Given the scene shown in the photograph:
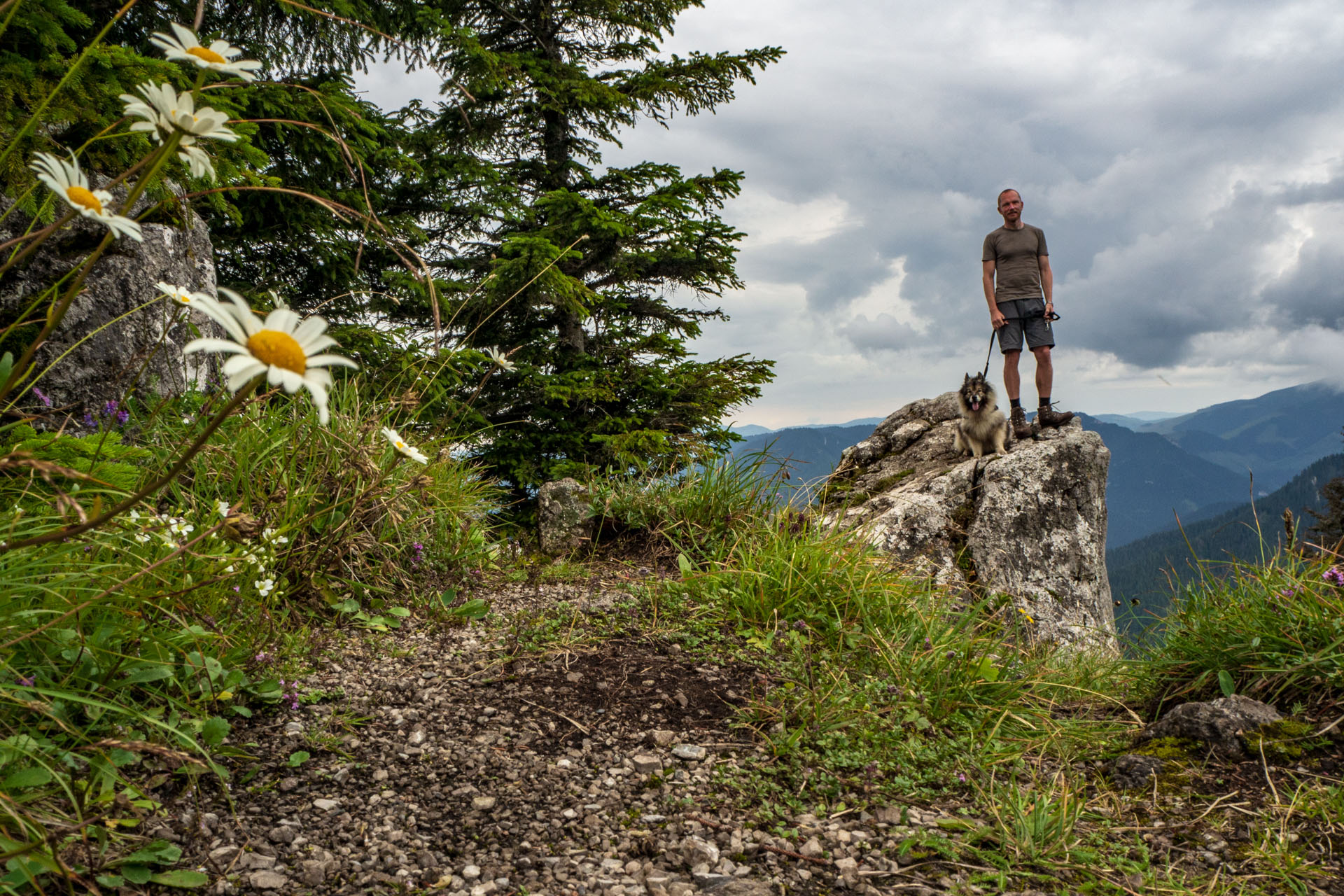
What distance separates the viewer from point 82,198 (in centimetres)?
136

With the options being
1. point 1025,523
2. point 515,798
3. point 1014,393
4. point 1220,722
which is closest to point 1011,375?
point 1014,393

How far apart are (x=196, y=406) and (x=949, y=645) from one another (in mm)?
3998

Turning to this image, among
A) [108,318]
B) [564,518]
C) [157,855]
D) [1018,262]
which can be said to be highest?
[1018,262]

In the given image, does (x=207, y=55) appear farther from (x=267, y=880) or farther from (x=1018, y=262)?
(x=1018, y=262)

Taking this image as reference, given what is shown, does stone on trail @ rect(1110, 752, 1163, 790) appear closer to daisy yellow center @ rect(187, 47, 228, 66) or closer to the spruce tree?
daisy yellow center @ rect(187, 47, 228, 66)

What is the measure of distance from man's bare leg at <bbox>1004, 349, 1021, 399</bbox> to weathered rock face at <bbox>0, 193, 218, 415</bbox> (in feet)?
22.3

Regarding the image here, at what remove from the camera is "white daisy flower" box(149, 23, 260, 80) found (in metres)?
1.37

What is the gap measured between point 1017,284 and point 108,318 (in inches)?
288

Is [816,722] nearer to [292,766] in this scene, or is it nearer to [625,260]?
[292,766]

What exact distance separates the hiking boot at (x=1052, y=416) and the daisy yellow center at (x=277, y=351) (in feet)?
26.1

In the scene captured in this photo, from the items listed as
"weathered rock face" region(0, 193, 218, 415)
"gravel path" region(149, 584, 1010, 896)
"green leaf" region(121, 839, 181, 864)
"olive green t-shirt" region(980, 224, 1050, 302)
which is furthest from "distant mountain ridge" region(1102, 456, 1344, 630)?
"weathered rock face" region(0, 193, 218, 415)

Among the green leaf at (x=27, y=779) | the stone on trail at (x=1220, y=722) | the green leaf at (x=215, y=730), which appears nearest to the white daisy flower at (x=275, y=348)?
the green leaf at (x=27, y=779)

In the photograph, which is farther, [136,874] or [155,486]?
[136,874]

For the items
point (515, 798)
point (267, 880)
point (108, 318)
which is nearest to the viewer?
point (267, 880)
